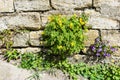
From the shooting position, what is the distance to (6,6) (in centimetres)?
438

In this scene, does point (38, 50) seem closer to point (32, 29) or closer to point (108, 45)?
point (32, 29)

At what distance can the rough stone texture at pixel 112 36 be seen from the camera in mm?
4391

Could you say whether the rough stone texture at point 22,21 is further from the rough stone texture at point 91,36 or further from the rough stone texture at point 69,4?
the rough stone texture at point 91,36

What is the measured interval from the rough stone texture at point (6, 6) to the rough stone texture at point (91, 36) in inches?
45.6

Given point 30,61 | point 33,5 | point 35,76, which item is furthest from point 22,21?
point 35,76

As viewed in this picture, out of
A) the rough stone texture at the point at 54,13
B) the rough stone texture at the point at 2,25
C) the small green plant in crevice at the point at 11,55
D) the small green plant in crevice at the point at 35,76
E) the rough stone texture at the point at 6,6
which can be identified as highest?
the rough stone texture at the point at 6,6

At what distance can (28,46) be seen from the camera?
4.57m

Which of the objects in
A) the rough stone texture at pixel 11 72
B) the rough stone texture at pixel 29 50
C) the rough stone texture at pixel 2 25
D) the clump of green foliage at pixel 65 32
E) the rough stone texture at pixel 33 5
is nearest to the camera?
the rough stone texture at pixel 11 72

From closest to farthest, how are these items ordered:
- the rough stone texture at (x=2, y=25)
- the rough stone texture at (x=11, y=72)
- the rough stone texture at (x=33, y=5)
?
the rough stone texture at (x=11, y=72), the rough stone texture at (x=33, y=5), the rough stone texture at (x=2, y=25)

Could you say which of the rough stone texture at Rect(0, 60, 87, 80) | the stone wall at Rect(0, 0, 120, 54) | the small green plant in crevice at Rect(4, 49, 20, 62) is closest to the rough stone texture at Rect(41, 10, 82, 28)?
the stone wall at Rect(0, 0, 120, 54)

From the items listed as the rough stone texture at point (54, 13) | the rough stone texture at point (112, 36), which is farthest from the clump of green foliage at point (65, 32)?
the rough stone texture at point (112, 36)

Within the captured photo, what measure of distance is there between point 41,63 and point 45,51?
0.65 ft

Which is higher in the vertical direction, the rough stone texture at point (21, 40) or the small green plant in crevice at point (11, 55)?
the rough stone texture at point (21, 40)

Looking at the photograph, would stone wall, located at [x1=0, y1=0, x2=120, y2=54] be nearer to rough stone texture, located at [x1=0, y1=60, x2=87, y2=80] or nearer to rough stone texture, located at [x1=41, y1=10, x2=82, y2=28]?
rough stone texture, located at [x1=41, y1=10, x2=82, y2=28]
